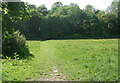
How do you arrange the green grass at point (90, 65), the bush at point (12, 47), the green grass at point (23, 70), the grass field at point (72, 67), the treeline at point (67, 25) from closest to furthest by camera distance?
the green grass at point (90, 65) < the grass field at point (72, 67) < the green grass at point (23, 70) < the bush at point (12, 47) < the treeline at point (67, 25)

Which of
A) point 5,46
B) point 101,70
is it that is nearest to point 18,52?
point 5,46

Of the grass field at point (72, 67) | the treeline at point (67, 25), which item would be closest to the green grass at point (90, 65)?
the grass field at point (72, 67)

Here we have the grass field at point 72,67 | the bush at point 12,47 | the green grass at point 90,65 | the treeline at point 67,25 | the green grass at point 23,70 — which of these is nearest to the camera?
the green grass at point 90,65

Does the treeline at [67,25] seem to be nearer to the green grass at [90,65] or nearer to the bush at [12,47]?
the bush at [12,47]

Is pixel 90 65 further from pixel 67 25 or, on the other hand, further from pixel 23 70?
pixel 67 25

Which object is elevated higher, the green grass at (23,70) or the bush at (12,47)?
the bush at (12,47)

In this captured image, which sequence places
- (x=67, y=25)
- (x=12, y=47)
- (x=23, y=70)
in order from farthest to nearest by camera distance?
(x=67, y=25), (x=12, y=47), (x=23, y=70)

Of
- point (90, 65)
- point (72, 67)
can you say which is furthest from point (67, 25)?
point (90, 65)

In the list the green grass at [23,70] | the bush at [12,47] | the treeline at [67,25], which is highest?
the treeline at [67,25]

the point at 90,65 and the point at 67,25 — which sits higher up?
the point at 67,25

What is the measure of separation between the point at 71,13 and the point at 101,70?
201 feet

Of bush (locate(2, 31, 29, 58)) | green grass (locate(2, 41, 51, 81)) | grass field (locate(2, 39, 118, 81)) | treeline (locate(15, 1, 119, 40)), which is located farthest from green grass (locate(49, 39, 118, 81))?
treeline (locate(15, 1, 119, 40))

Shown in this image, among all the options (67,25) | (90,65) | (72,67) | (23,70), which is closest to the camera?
(23,70)

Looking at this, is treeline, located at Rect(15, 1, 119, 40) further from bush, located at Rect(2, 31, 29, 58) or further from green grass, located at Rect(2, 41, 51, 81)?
green grass, located at Rect(2, 41, 51, 81)
